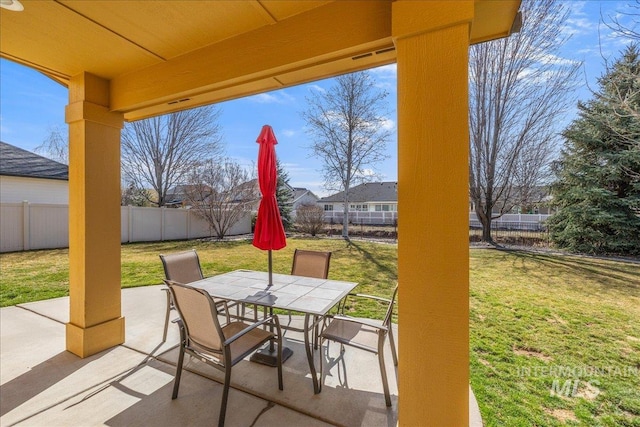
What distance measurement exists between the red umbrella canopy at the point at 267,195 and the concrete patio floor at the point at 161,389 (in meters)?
1.34

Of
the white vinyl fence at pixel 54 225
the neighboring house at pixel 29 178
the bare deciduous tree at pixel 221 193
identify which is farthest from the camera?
the bare deciduous tree at pixel 221 193

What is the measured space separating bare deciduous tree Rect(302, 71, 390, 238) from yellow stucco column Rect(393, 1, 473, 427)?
13592mm

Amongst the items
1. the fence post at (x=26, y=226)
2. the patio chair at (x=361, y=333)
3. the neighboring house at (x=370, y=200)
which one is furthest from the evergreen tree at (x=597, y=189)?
the fence post at (x=26, y=226)

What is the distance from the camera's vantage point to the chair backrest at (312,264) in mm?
3707

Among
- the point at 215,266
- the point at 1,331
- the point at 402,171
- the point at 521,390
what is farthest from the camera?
the point at 215,266

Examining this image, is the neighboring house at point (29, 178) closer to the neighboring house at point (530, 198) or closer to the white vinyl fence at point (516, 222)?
the neighboring house at point (530, 198)

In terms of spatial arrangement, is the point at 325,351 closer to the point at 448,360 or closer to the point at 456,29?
the point at 448,360

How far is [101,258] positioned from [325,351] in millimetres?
2769

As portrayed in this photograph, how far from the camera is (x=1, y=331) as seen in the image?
359cm

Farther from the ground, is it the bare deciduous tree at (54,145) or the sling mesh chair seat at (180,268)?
the bare deciduous tree at (54,145)

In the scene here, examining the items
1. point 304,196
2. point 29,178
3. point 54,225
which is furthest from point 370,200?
point 29,178

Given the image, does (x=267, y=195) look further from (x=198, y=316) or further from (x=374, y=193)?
(x=374, y=193)

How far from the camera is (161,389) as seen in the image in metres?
2.56

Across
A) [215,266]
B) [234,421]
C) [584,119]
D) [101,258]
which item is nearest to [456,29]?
[234,421]
